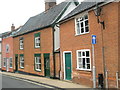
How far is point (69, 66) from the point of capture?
620 inches

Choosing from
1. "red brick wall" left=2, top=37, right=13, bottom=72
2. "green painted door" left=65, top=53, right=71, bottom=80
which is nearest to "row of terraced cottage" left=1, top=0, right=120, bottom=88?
"green painted door" left=65, top=53, right=71, bottom=80

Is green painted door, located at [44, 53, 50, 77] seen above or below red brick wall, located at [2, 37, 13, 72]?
below

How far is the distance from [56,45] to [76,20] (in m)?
4.86

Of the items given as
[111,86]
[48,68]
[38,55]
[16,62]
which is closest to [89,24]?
[111,86]

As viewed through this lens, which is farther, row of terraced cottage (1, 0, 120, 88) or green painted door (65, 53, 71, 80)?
green painted door (65, 53, 71, 80)

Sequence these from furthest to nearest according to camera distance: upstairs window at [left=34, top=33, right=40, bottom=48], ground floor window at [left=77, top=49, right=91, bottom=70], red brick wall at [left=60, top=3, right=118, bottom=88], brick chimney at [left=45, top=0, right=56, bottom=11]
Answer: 1. brick chimney at [left=45, top=0, right=56, bottom=11]
2. upstairs window at [left=34, top=33, right=40, bottom=48]
3. ground floor window at [left=77, top=49, right=91, bottom=70]
4. red brick wall at [left=60, top=3, right=118, bottom=88]

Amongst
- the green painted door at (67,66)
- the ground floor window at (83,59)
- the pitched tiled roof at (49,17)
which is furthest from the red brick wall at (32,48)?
the ground floor window at (83,59)

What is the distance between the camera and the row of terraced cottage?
35.9ft

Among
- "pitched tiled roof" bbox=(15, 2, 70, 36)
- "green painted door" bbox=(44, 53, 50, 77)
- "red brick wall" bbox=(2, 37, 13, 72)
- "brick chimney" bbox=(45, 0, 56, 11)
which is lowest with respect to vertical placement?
"green painted door" bbox=(44, 53, 50, 77)

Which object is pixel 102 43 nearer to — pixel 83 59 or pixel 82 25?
pixel 83 59

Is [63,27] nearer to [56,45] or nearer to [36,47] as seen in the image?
[56,45]

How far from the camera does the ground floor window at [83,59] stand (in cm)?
1316

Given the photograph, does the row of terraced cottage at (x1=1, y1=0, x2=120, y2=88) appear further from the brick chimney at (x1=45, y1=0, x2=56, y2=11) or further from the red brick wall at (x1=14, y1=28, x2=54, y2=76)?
the brick chimney at (x1=45, y1=0, x2=56, y2=11)

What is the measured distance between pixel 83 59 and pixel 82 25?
2.65 metres
